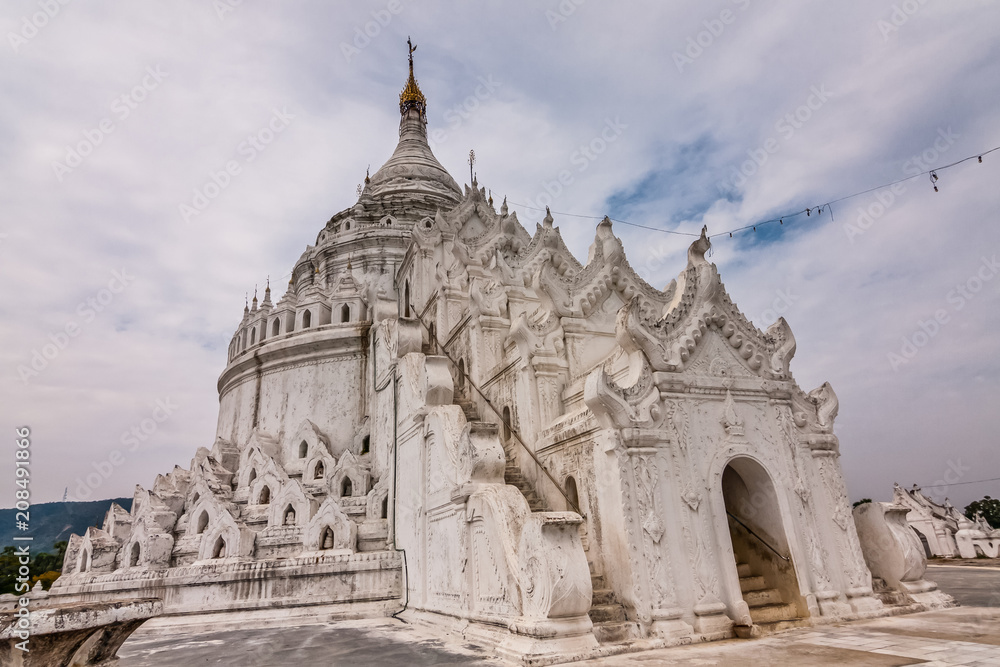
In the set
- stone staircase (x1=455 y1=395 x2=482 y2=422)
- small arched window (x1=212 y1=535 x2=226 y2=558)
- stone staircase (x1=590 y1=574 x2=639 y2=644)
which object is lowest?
stone staircase (x1=590 y1=574 x2=639 y2=644)

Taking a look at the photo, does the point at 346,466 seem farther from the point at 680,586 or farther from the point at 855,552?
the point at 855,552

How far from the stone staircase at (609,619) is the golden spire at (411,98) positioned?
34.9m

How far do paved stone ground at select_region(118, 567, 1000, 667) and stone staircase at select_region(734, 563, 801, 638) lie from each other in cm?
33

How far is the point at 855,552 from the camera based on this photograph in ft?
35.5

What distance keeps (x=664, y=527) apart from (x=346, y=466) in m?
10.2

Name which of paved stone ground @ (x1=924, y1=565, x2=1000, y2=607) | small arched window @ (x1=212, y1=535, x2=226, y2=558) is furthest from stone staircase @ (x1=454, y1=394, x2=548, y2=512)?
paved stone ground @ (x1=924, y1=565, x2=1000, y2=607)

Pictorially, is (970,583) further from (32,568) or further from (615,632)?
(32,568)

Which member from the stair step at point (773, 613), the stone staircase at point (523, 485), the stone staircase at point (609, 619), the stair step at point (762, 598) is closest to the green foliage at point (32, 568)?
the stone staircase at point (523, 485)

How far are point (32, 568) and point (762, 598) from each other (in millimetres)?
40282

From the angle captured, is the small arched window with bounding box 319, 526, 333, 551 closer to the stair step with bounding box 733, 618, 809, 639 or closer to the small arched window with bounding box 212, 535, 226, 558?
the small arched window with bounding box 212, 535, 226, 558

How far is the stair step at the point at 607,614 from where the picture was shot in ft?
28.5

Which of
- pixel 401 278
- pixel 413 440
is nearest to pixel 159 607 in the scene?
pixel 413 440

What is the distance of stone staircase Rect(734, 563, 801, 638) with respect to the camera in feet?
30.5

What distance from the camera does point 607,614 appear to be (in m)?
8.77
